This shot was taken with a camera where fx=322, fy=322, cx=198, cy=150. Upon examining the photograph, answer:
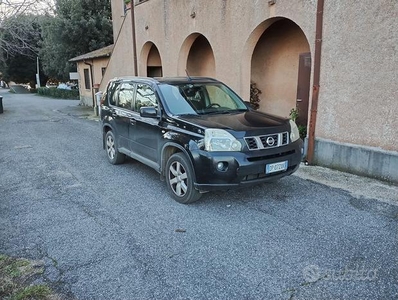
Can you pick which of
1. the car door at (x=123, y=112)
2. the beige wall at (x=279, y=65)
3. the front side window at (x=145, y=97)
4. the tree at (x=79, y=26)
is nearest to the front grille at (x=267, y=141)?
the front side window at (x=145, y=97)

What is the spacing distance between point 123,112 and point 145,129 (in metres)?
1.01

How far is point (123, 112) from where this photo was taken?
20.8 ft

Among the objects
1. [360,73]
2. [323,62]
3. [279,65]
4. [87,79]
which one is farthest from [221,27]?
[87,79]

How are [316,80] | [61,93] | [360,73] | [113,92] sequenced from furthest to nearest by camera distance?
1. [61,93]
2. [113,92]
3. [316,80]
4. [360,73]

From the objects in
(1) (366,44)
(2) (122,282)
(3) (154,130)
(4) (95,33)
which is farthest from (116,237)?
(4) (95,33)

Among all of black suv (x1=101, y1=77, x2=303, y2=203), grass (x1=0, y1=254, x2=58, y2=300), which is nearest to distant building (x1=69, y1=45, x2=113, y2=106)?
black suv (x1=101, y1=77, x2=303, y2=203)

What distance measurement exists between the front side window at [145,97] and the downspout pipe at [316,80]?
3.29 meters

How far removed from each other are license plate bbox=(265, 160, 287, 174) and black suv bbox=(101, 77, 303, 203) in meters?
0.01

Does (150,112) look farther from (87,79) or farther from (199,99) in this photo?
(87,79)

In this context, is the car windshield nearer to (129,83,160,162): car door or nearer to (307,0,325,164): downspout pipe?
(129,83,160,162): car door

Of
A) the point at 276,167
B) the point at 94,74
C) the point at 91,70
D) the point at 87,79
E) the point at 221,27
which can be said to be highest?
the point at 221,27

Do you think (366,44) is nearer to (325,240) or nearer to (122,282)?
(325,240)

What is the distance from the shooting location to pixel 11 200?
5047 mm

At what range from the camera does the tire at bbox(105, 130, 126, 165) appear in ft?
22.4
